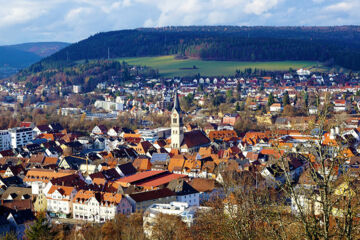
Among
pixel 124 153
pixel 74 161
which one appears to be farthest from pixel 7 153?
pixel 124 153

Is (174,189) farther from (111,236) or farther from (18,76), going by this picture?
(18,76)

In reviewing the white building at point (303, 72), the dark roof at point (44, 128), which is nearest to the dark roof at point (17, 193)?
the dark roof at point (44, 128)

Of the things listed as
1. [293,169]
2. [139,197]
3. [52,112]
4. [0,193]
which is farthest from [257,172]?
[52,112]

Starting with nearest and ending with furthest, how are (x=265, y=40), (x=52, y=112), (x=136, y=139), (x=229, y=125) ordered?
(x=136, y=139) → (x=229, y=125) → (x=52, y=112) → (x=265, y=40)

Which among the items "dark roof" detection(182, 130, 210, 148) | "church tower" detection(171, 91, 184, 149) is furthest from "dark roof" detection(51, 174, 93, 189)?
"dark roof" detection(182, 130, 210, 148)

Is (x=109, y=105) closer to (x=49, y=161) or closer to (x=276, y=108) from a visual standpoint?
(x=276, y=108)
